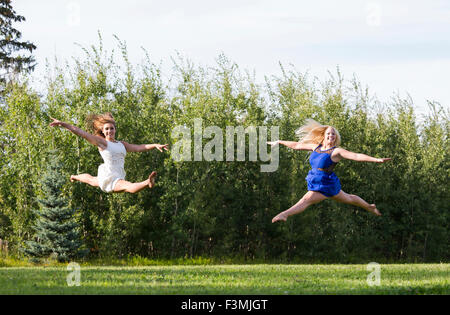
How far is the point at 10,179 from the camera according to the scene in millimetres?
18828

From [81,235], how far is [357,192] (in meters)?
9.32

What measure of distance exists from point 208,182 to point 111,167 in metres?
9.23

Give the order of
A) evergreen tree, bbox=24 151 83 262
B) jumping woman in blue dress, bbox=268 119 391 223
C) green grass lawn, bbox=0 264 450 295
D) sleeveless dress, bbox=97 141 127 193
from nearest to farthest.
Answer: green grass lawn, bbox=0 264 450 295 < sleeveless dress, bbox=97 141 127 193 < jumping woman in blue dress, bbox=268 119 391 223 < evergreen tree, bbox=24 151 83 262

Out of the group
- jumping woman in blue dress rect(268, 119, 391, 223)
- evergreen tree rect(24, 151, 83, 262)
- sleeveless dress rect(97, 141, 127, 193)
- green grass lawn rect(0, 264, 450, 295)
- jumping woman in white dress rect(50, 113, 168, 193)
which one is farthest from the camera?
evergreen tree rect(24, 151, 83, 262)

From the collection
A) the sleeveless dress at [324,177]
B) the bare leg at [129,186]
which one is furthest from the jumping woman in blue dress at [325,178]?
the bare leg at [129,186]

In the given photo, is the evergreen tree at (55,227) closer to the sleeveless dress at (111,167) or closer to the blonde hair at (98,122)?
the blonde hair at (98,122)

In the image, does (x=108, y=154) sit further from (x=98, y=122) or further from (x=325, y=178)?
(x=325, y=178)

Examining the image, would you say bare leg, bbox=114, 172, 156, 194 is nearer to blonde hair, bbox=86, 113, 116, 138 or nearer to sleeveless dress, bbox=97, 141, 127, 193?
sleeveless dress, bbox=97, 141, 127, 193

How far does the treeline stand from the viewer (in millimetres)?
18328

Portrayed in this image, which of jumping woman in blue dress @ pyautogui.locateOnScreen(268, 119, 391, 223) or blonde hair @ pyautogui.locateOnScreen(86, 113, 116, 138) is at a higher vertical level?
blonde hair @ pyautogui.locateOnScreen(86, 113, 116, 138)

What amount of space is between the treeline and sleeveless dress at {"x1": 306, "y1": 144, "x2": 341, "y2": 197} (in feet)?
27.6

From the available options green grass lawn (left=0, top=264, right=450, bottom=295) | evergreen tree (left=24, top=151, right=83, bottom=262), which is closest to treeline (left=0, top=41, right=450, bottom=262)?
evergreen tree (left=24, top=151, right=83, bottom=262)

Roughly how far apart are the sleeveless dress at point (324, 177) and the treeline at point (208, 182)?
843 centimetres

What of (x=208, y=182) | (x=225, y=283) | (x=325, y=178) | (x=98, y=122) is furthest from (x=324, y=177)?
(x=208, y=182)
